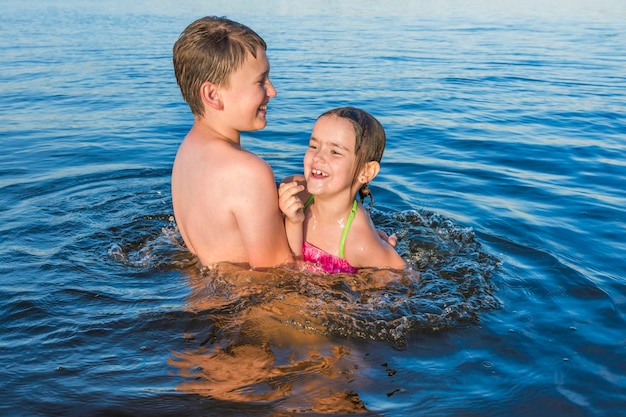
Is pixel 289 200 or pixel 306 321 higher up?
pixel 289 200

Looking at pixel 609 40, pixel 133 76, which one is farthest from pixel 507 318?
pixel 609 40

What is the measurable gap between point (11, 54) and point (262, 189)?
13.5m

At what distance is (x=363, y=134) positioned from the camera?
4770 millimetres

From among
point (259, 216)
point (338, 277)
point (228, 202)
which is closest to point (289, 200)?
point (259, 216)

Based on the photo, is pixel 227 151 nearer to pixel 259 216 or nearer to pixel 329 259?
pixel 259 216

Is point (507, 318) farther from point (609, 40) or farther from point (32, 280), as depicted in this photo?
point (609, 40)

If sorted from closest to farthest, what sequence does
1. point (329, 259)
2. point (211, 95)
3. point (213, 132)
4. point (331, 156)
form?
point (211, 95), point (213, 132), point (331, 156), point (329, 259)

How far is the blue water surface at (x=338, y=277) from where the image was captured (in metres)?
3.74

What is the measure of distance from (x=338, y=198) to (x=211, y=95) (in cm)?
119

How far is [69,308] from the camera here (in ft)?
15.0

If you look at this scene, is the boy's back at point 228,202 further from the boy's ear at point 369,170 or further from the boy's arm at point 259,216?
the boy's ear at point 369,170

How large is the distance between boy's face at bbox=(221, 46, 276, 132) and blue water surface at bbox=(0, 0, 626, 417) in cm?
101

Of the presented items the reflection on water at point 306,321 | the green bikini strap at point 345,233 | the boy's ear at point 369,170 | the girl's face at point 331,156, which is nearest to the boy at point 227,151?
the reflection on water at point 306,321

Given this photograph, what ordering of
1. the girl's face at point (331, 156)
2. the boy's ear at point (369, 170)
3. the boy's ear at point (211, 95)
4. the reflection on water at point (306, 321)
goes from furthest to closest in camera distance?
the boy's ear at point (369, 170) → the girl's face at point (331, 156) → the boy's ear at point (211, 95) → the reflection on water at point (306, 321)
